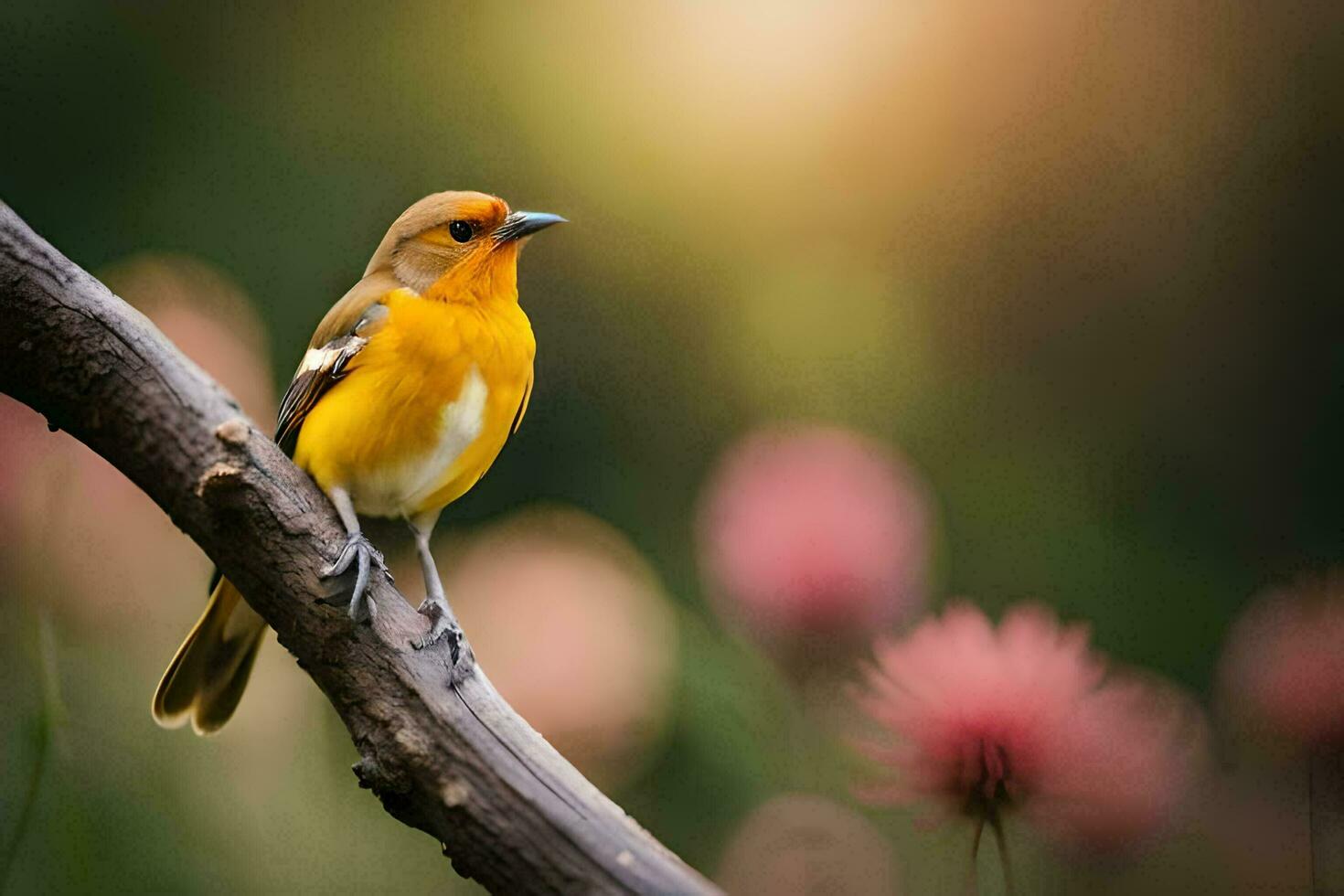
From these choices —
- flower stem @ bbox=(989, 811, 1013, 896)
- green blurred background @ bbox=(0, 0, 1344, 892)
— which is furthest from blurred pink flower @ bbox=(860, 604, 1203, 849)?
green blurred background @ bbox=(0, 0, 1344, 892)

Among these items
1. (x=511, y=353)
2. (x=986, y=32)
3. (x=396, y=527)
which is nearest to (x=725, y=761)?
(x=396, y=527)

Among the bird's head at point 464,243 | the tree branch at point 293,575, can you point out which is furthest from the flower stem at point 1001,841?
the bird's head at point 464,243

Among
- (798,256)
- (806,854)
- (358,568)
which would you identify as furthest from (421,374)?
(798,256)

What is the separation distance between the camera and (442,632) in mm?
571

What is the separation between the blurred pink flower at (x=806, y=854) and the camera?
81 cm

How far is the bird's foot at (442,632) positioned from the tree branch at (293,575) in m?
0.01

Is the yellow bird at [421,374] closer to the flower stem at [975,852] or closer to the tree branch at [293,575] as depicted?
the tree branch at [293,575]

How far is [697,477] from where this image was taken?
3.77ft

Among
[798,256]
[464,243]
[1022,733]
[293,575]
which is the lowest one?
[293,575]

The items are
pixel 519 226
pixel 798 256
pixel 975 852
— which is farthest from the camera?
pixel 798 256

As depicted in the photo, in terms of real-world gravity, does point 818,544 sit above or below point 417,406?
above

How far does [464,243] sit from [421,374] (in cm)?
8

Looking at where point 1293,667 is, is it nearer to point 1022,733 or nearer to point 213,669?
point 1022,733

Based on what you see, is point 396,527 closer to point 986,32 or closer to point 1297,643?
point 1297,643
